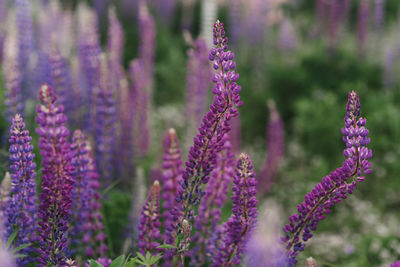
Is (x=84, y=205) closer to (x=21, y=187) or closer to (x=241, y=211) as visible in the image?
(x=21, y=187)

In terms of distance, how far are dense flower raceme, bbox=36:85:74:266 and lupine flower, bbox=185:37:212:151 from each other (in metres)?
2.02

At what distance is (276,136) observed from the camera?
409cm

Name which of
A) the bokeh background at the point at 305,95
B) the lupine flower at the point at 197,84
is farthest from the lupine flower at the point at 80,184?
the lupine flower at the point at 197,84

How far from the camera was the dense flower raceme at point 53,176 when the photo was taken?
1.23 metres

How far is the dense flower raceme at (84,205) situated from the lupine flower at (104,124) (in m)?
0.71

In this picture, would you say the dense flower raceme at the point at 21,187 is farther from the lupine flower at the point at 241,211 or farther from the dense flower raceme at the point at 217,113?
the lupine flower at the point at 241,211

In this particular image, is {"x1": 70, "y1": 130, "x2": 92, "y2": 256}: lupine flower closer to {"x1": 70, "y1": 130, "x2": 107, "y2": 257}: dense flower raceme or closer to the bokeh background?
{"x1": 70, "y1": 130, "x2": 107, "y2": 257}: dense flower raceme

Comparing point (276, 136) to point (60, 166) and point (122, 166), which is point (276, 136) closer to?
point (122, 166)

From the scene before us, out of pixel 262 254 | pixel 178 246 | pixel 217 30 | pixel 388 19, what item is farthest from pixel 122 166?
pixel 388 19

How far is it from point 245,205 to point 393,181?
10.9 feet

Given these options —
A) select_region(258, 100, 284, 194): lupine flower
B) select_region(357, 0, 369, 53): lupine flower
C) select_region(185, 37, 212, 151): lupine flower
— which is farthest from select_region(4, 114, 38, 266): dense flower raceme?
select_region(357, 0, 369, 53): lupine flower

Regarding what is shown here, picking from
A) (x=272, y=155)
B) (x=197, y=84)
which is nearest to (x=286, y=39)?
(x=272, y=155)

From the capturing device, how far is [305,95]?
19.0ft

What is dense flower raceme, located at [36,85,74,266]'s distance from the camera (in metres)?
1.23
